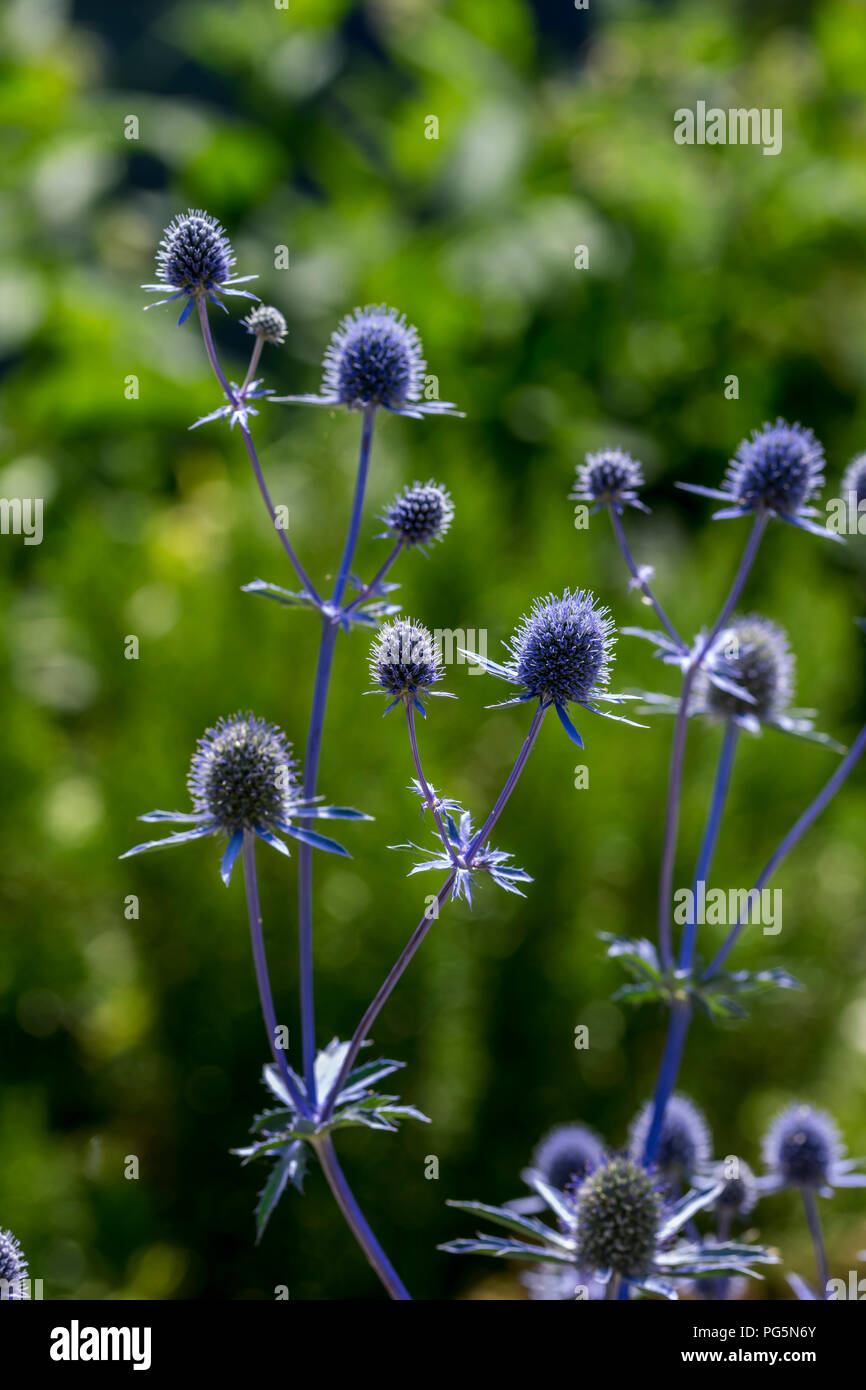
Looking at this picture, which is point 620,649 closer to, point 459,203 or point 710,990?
point 710,990

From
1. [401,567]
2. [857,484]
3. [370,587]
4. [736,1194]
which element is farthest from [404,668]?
[401,567]

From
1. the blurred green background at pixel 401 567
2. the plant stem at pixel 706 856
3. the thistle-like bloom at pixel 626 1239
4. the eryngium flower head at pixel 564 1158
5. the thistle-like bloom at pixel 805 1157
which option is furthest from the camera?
the blurred green background at pixel 401 567

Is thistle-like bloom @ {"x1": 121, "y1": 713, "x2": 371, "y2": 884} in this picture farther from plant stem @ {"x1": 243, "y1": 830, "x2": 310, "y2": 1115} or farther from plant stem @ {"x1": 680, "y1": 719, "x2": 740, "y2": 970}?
plant stem @ {"x1": 680, "y1": 719, "x2": 740, "y2": 970}

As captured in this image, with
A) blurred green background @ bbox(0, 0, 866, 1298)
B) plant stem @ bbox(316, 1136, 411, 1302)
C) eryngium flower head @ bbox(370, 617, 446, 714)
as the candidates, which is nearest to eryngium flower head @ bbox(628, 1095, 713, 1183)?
plant stem @ bbox(316, 1136, 411, 1302)

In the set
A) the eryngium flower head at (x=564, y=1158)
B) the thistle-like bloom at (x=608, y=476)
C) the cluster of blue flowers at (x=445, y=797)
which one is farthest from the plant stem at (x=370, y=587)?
the eryngium flower head at (x=564, y=1158)

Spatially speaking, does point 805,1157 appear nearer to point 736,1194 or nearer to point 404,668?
point 736,1194

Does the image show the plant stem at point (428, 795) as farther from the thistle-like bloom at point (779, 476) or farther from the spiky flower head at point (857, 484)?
the spiky flower head at point (857, 484)
